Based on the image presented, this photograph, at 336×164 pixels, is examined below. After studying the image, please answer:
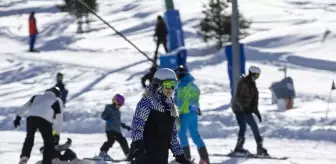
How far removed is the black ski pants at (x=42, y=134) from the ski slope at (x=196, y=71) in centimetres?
193

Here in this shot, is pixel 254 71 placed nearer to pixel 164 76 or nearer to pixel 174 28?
pixel 164 76

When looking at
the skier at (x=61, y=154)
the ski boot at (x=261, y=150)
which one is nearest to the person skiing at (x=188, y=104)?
the ski boot at (x=261, y=150)

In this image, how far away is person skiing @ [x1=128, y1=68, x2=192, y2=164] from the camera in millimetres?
6309

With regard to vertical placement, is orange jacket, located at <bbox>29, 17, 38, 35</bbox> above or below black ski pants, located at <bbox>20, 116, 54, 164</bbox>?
below

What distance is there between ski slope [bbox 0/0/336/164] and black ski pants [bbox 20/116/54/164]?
1.93 m

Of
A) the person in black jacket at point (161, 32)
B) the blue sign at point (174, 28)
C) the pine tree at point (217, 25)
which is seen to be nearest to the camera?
the blue sign at point (174, 28)

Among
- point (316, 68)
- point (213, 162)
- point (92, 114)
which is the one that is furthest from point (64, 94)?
point (316, 68)

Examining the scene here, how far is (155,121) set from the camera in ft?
20.9

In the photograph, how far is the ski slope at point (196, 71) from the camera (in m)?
14.8

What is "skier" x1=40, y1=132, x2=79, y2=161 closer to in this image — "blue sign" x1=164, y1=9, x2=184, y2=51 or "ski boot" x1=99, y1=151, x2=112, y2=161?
"ski boot" x1=99, y1=151, x2=112, y2=161

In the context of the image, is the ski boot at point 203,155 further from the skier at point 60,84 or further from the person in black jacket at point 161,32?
the person in black jacket at point 161,32

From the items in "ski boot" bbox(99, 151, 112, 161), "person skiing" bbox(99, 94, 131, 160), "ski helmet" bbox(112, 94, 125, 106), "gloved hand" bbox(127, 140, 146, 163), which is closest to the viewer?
"gloved hand" bbox(127, 140, 146, 163)

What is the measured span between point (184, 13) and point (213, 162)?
30.8 metres

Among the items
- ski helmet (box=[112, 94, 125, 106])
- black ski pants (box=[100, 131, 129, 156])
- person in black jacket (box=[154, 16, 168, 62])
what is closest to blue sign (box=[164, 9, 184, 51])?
person in black jacket (box=[154, 16, 168, 62])
